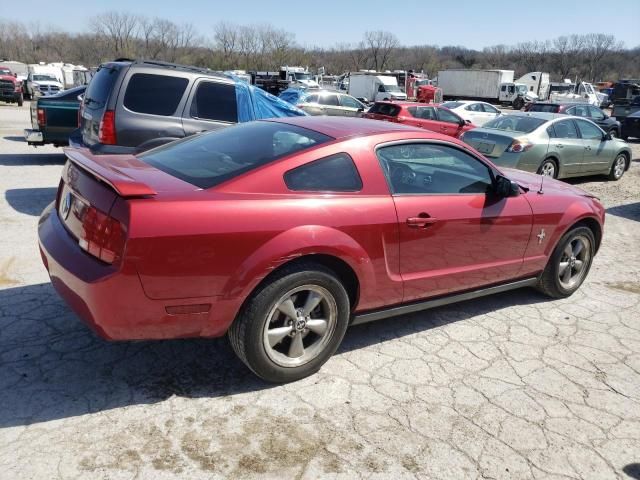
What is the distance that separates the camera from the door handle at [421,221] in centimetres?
340

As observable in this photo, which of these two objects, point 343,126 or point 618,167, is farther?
point 618,167

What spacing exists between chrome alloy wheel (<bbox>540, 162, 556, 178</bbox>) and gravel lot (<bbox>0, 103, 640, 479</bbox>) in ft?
19.5

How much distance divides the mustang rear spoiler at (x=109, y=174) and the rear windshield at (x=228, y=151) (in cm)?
29

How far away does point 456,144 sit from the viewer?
3.92m

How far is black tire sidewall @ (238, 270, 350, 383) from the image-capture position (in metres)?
2.86

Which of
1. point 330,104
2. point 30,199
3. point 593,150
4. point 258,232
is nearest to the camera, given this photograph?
point 258,232

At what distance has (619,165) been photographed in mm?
11820

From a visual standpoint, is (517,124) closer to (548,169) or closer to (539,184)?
(548,169)

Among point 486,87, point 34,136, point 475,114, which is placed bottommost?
point 475,114

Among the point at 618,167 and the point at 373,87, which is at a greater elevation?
the point at 373,87

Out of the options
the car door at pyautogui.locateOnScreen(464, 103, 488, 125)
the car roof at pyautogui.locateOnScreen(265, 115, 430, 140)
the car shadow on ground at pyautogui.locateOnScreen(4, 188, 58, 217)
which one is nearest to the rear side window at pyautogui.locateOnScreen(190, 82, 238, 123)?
the car shadow on ground at pyautogui.locateOnScreen(4, 188, 58, 217)

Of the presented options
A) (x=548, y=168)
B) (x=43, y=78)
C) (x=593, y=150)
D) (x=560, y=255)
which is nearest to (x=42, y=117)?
(x=560, y=255)

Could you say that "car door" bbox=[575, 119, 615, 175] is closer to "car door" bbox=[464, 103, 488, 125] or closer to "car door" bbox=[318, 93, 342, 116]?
"car door" bbox=[318, 93, 342, 116]

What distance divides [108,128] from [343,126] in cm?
368
